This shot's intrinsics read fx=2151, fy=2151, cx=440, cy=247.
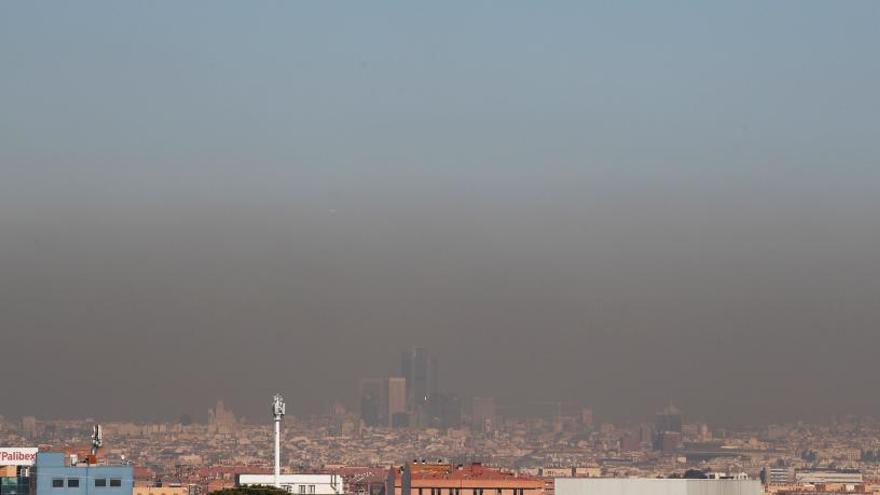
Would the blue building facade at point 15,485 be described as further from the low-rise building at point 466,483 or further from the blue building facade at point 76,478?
the low-rise building at point 466,483

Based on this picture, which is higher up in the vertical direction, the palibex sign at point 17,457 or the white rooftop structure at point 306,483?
the white rooftop structure at point 306,483

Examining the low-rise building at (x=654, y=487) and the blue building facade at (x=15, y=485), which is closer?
the blue building facade at (x=15, y=485)

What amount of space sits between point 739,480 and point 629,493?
1030 cm

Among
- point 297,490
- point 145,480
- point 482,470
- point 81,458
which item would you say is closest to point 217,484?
point 145,480

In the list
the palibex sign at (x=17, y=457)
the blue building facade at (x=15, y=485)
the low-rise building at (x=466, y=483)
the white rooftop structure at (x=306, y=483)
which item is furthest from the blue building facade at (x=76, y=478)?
the white rooftop structure at (x=306, y=483)

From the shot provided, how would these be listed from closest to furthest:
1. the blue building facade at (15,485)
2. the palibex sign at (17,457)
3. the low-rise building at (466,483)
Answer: the blue building facade at (15,485) < the palibex sign at (17,457) < the low-rise building at (466,483)

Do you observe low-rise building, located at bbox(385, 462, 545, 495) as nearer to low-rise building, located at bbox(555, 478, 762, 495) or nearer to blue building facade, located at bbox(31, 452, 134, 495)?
low-rise building, located at bbox(555, 478, 762, 495)

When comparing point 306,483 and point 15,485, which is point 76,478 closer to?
point 15,485

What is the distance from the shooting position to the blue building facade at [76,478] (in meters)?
94.7

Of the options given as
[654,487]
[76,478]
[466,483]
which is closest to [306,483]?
[466,483]

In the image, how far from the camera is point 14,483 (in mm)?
98312

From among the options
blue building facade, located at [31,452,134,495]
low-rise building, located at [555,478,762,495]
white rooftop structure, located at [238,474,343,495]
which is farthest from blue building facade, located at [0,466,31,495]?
white rooftop structure, located at [238,474,343,495]

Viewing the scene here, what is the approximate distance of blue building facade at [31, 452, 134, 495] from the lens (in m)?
94.7

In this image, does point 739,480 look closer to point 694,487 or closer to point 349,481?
point 694,487
